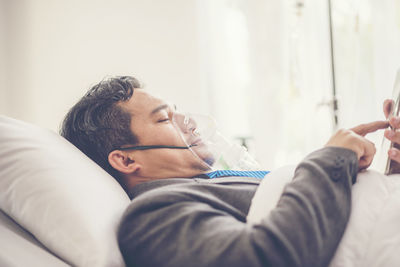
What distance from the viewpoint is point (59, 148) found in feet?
3.12

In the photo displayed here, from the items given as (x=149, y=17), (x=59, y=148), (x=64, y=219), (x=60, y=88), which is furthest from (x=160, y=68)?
(x=64, y=219)

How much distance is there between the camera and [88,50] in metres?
2.88

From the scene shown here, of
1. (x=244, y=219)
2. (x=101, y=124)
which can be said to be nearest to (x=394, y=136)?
(x=244, y=219)

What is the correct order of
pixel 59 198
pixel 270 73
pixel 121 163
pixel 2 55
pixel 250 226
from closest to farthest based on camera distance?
pixel 250 226
pixel 59 198
pixel 121 163
pixel 2 55
pixel 270 73

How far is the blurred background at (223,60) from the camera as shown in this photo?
2.46 metres

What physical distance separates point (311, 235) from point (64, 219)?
49 cm

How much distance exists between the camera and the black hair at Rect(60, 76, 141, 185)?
3.75 feet

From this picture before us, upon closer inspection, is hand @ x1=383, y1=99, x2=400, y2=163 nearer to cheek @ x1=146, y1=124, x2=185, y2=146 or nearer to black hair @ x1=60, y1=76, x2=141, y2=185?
cheek @ x1=146, y1=124, x2=185, y2=146

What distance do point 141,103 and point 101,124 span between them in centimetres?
14

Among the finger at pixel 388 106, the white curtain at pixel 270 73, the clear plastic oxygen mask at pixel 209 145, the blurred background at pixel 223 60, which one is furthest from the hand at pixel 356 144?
the white curtain at pixel 270 73

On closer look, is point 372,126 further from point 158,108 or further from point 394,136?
point 158,108

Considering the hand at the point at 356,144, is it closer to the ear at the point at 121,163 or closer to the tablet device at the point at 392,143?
the tablet device at the point at 392,143

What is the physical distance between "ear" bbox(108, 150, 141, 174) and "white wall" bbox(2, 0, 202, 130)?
1.80 meters

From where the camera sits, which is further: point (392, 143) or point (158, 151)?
point (158, 151)
